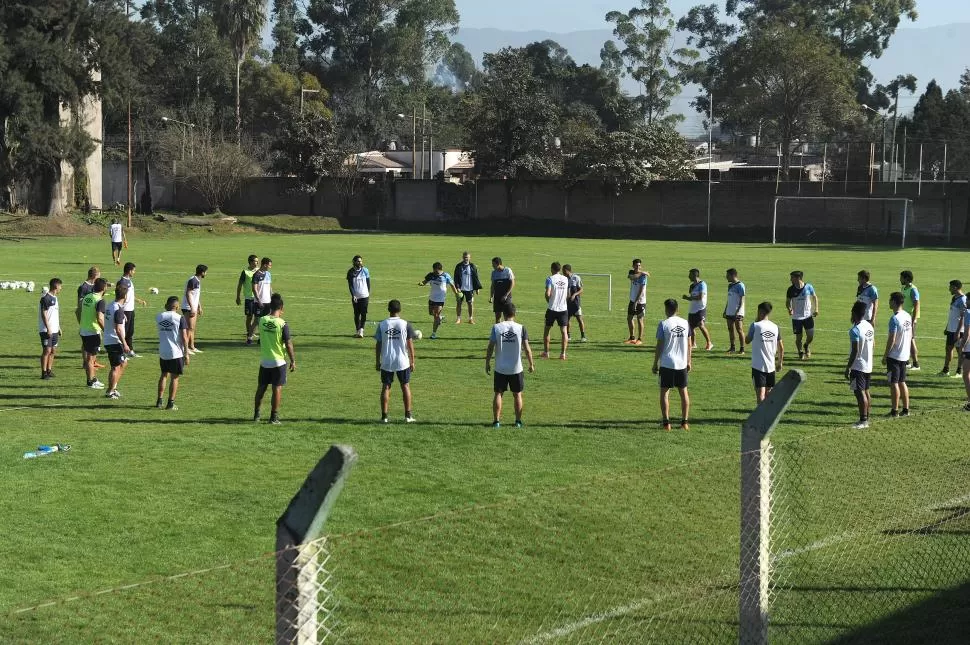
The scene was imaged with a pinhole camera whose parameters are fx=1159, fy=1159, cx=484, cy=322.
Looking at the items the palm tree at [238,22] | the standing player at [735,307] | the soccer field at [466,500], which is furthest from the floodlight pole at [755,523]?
the palm tree at [238,22]

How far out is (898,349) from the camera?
56.0ft

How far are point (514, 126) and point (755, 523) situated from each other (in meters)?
76.2

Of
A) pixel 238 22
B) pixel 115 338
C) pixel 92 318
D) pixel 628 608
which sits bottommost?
pixel 628 608

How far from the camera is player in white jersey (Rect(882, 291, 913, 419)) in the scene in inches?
667

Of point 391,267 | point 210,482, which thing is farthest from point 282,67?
point 210,482

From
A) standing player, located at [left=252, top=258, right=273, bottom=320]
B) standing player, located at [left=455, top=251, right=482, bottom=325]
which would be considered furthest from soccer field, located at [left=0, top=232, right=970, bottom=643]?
standing player, located at [left=455, top=251, right=482, bottom=325]

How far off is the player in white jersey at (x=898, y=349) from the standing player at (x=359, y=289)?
12.5 metres

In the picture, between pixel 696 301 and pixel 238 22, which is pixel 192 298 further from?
pixel 238 22

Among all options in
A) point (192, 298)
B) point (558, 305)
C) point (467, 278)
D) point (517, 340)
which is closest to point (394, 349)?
point (517, 340)

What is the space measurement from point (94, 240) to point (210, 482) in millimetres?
57178

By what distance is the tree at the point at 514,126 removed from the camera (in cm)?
8119

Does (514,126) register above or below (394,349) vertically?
above

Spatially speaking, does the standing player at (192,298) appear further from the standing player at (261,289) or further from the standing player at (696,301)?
the standing player at (696,301)

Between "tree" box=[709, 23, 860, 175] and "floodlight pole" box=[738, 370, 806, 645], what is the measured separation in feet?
266
